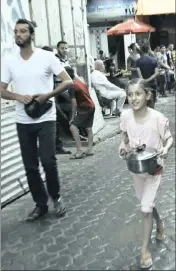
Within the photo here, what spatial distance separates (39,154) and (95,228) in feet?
0.96

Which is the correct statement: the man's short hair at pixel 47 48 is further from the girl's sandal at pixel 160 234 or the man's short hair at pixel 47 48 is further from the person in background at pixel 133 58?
the girl's sandal at pixel 160 234

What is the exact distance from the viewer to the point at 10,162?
5.45 feet

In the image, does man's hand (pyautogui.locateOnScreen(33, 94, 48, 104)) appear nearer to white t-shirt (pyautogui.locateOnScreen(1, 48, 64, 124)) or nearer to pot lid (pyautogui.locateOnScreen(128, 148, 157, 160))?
white t-shirt (pyautogui.locateOnScreen(1, 48, 64, 124))

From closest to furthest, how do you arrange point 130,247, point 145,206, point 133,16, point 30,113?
point 133,16
point 30,113
point 145,206
point 130,247

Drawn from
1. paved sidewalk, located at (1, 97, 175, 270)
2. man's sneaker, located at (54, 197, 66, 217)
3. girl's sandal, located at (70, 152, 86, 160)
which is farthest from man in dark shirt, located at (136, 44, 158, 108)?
Answer: girl's sandal, located at (70, 152, 86, 160)

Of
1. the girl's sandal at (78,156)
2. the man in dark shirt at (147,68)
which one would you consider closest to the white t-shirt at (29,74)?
the man in dark shirt at (147,68)

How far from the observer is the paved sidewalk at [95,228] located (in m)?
1.21

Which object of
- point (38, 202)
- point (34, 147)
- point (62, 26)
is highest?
point (62, 26)

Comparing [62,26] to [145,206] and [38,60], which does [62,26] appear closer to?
[38,60]

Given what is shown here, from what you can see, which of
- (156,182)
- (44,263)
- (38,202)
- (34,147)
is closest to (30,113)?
(156,182)

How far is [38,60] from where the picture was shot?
1.82 ft

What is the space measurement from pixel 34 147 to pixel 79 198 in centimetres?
43

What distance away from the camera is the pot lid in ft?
1.34

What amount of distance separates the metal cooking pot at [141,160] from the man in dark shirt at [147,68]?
0.08 metres
